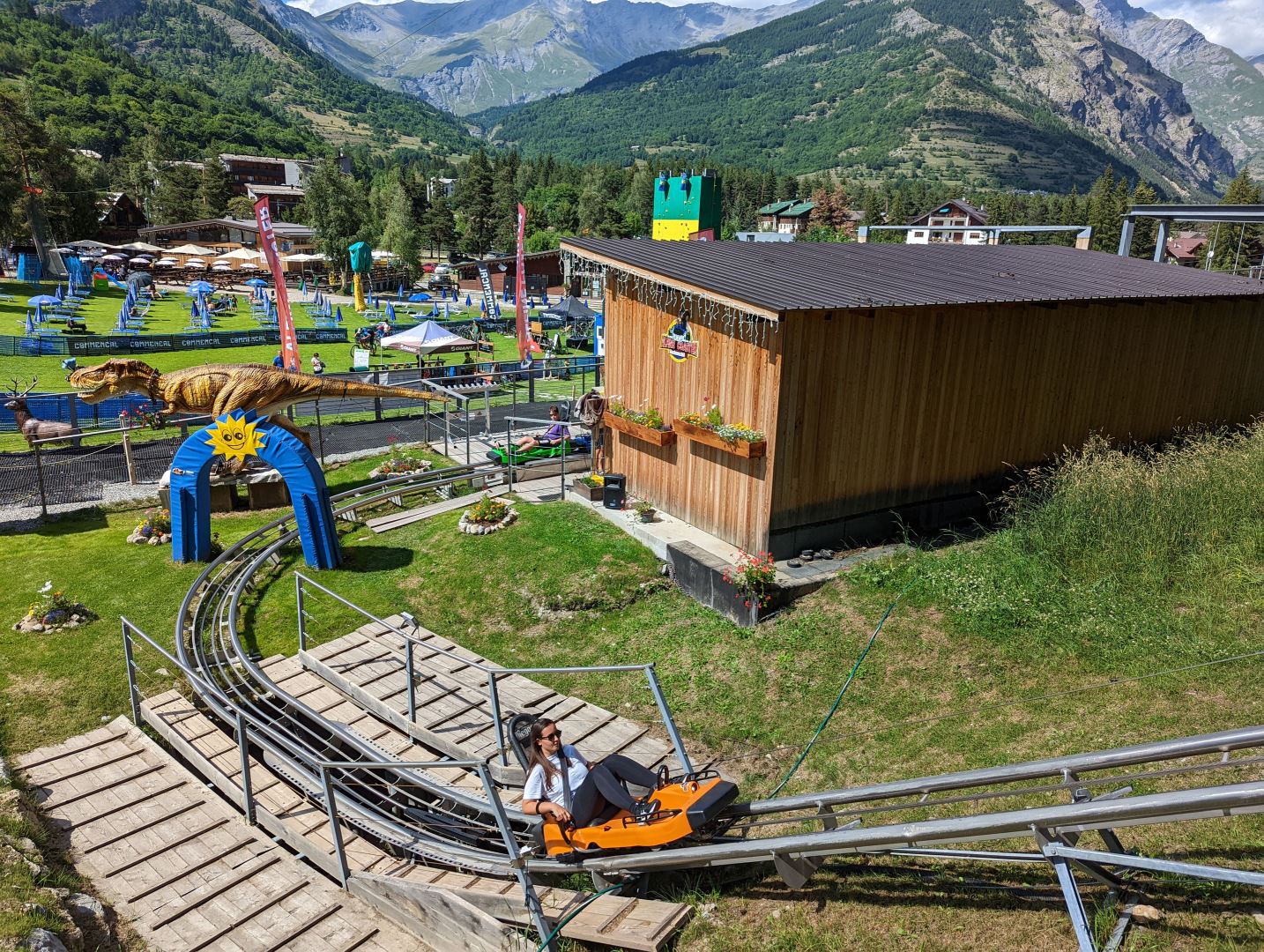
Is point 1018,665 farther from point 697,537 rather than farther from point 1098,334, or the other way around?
point 1098,334

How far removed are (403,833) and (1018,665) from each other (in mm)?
6444

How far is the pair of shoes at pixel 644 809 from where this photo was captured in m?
6.09

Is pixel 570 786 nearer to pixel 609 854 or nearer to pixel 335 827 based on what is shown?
pixel 609 854

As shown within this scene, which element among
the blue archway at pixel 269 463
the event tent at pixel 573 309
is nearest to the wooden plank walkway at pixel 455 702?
the blue archway at pixel 269 463

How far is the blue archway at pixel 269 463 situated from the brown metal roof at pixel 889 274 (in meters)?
6.25

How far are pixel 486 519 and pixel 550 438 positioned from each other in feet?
14.5

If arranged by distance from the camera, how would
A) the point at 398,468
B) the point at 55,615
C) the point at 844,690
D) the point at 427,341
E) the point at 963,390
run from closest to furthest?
the point at 844,690 < the point at 55,615 < the point at 963,390 < the point at 398,468 < the point at 427,341

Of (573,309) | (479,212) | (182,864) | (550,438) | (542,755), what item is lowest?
(182,864)

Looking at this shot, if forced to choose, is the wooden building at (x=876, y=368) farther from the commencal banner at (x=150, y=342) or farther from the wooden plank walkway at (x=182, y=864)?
the commencal banner at (x=150, y=342)

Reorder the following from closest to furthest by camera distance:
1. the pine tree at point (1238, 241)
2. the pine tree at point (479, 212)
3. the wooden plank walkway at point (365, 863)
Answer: the wooden plank walkway at point (365, 863)
the pine tree at point (1238, 241)
the pine tree at point (479, 212)

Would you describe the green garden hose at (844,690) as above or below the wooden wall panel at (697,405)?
below

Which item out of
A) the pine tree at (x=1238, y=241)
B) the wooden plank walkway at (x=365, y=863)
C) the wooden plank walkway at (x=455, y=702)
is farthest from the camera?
the pine tree at (x=1238, y=241)

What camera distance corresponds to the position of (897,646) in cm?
973

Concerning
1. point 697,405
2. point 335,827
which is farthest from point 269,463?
point 335,827
